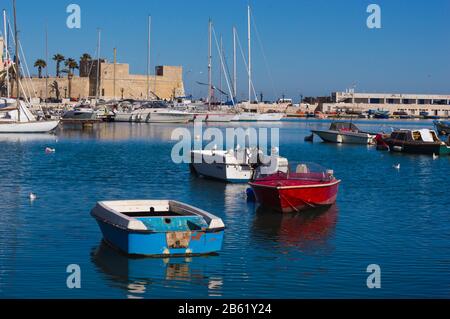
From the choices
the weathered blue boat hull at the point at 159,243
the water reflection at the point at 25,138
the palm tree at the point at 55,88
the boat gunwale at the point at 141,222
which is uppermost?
the palm tree at the point at 55,88

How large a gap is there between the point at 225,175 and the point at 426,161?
1787 cm

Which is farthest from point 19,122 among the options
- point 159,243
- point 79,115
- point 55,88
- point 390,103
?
point 390,103

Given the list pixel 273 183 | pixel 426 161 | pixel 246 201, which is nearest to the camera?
pixel 273 183

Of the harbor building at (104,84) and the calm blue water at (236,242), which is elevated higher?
the harbor building at (104,84)

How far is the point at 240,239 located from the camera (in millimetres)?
17297

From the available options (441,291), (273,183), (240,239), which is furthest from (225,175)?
(441,291)

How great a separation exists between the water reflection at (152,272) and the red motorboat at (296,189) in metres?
5.53

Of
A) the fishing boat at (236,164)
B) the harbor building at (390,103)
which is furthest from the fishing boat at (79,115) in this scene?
the harbor building at (390,103)

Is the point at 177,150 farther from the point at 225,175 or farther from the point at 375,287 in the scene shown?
the point at 375,287

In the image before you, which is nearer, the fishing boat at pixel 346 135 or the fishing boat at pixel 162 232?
the fishing boat at pixel 162 232

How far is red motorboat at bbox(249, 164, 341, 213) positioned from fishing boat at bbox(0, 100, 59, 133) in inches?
1552

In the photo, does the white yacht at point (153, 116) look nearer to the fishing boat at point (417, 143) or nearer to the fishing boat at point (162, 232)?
the fishing boat at point (417, 143)

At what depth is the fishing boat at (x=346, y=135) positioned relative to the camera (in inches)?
2207

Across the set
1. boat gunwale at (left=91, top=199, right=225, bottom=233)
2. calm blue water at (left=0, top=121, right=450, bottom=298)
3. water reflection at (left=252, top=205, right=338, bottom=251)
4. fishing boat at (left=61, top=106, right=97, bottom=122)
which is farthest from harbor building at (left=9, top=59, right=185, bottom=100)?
boat gunwale at (left=91, top=199, right=225, bottom=233)
